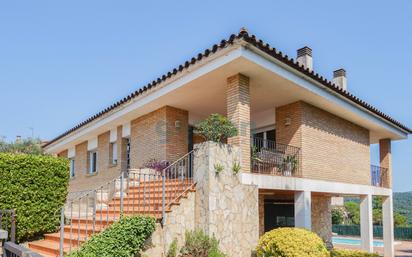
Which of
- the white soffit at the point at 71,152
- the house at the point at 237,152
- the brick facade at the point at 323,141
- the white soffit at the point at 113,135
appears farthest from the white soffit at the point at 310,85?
the white soffit at the point at 71,152

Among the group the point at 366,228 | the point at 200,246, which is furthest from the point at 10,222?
the point at 366,228

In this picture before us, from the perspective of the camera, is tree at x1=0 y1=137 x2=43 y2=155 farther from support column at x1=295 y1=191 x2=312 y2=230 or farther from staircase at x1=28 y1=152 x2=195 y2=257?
support column at x1=295 y1=191 x2=312 y2=230

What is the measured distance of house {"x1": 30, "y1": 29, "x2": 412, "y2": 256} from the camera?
32.1ft

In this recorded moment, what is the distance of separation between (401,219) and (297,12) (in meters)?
29.6

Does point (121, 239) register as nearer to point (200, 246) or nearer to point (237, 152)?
point (200, 246)

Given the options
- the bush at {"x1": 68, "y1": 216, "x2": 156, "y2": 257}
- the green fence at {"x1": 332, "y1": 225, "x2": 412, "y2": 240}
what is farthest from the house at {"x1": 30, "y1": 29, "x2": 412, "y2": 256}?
the green fence at {"x1": 332, "y1": 225, "x2": 412, "y2": 240}

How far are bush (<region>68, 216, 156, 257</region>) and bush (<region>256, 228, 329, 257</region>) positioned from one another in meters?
2.89

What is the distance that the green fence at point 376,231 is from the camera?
28188 millimetres

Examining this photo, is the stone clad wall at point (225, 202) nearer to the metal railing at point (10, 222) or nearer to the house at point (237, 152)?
the house at point (237, 152)

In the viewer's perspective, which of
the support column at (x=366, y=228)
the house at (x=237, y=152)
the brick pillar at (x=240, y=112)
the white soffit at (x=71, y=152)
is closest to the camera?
the house at (x=237, y=152)

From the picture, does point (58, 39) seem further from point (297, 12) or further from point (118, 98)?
point (297, 12)

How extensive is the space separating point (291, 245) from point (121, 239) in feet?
12.8

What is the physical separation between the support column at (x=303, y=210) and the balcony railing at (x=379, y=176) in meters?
6.83

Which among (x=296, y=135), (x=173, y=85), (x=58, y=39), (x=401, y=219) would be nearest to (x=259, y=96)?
(x=296, y=135)
